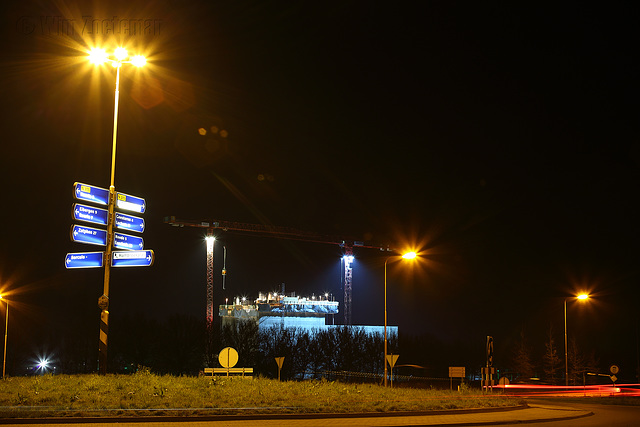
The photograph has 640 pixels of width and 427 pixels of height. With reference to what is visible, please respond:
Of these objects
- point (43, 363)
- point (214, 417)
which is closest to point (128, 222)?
point (214, 417)

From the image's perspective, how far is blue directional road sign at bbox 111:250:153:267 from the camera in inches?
816

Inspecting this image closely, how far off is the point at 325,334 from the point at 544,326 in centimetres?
2820

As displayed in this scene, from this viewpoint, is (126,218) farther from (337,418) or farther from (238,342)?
(238,342)

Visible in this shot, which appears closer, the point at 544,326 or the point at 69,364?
the point at 69,364

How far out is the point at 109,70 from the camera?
2342 centimetres

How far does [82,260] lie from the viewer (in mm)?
20109

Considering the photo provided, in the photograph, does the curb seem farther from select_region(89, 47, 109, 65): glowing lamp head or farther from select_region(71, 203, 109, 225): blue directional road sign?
select_region(89, 47, 109, 65): glowing lamp head

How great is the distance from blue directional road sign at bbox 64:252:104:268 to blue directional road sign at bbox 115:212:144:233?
1.25 metres

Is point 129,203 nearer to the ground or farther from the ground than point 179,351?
farther from the ground

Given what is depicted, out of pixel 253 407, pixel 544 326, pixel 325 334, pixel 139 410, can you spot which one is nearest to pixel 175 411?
pixel 139 410

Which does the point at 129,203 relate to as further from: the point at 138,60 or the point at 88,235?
the point at 138,60

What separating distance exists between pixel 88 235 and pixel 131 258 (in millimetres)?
1524

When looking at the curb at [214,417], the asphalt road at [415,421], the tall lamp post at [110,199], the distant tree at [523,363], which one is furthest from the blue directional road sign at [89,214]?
the distant tree at [523,363]

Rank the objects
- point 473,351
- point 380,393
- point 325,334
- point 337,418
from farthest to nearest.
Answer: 1. point 473,351
2. point 325,334
3. point 380,393
4. point 337,418
